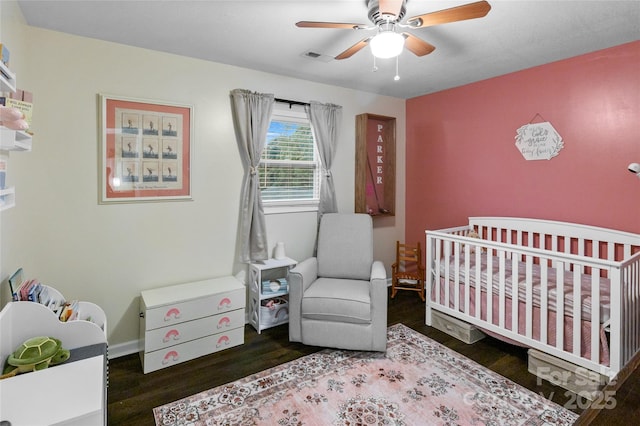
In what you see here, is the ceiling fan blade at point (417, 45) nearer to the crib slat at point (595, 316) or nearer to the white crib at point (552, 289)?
the white crib at point (552, 289)

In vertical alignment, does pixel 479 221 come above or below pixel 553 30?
below

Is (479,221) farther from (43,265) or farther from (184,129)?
(43,265)

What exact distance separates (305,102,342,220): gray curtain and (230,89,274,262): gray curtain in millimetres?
595

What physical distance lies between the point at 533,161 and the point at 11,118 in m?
3.70

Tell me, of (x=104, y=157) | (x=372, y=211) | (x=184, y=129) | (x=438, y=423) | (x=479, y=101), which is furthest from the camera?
(x=372, y=211)

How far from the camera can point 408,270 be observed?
4.31 metres

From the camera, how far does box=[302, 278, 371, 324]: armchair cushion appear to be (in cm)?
256

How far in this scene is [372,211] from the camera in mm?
4125

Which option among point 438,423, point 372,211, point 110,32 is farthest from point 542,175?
point 110,32

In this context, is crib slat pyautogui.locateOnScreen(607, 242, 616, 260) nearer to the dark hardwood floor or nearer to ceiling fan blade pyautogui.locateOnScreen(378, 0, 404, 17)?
the dark hardwood floor

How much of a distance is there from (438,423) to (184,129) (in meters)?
Result: 2.81

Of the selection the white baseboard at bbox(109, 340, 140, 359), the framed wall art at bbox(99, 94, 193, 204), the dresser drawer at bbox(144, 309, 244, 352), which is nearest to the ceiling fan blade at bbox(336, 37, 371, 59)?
the framed wall art at bbox(99, 94, 193, 204)

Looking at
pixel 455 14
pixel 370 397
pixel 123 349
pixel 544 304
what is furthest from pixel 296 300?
pixel 455 14

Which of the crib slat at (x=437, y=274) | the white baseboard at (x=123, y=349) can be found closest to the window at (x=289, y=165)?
the crib slat at (x=437, y=274)
